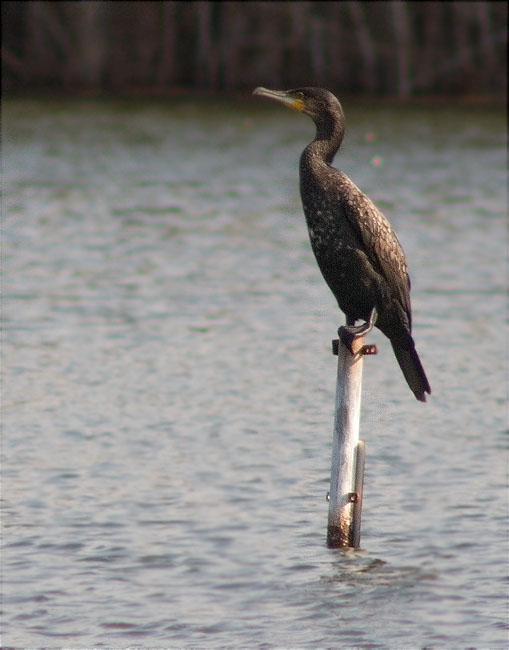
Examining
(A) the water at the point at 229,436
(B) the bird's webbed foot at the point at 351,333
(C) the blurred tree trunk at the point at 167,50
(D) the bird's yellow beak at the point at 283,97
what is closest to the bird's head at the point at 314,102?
(D) the bird's yellow beak at the point at 283,97

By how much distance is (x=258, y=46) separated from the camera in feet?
124

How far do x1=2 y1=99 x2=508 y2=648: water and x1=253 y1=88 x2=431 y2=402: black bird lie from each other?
3.28ft

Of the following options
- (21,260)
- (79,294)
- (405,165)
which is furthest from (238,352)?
(405,165)

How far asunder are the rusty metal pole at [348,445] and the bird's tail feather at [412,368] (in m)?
0.21

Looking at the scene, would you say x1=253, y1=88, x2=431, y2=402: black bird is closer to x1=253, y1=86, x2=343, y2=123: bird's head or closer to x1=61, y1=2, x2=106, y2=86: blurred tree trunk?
x1=253, y1=86, x2=343, y2=123: bird's head

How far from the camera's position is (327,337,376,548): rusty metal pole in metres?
6.39

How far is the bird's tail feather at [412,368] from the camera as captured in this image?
6.50 metres

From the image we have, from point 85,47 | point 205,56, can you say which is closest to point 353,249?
point 205,56

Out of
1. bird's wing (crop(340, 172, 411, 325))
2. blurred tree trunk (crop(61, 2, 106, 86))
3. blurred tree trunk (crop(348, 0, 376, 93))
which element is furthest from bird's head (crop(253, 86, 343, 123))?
blurred tree trunk (crop(61, 2, 106, 86))

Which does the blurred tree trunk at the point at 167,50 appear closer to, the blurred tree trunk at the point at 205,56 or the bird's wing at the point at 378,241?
the blurred tree trunk at the point at 205,56

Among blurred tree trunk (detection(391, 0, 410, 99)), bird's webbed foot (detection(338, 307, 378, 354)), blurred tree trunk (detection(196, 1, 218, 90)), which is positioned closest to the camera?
bird's webbed foot (detection(338, 307, 378, 354))

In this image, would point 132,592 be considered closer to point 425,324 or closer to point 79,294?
point 425,324

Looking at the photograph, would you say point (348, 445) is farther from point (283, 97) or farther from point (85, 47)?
point (85, 47)

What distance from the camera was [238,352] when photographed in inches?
440
